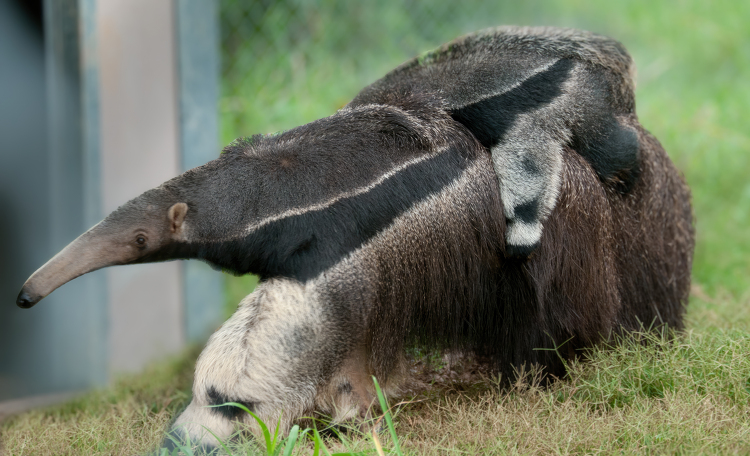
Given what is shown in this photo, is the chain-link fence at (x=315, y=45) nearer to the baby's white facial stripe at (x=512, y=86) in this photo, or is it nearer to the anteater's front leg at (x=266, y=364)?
the baby's white facial stripe at (x=512, y=86)

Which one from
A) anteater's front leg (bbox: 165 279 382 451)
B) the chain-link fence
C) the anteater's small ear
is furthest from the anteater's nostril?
the chain-link fence

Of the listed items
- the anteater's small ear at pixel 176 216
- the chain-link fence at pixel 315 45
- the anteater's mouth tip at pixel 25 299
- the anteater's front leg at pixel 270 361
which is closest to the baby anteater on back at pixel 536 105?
the anteater's front leg at pixel 270 361

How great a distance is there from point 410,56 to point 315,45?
111 cm

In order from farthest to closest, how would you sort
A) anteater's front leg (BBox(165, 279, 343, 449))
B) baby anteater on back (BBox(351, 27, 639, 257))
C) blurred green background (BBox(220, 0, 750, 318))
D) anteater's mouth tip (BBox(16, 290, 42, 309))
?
1. blurred green background (BBox(220, 0, 750, 318))
2. baby anteater on back (BBox(351, 27, 639, 257))
3. anteater's front leg (BBox(165, 279, 343, 449))
4. anteater's mouth tip (BBox(16, 290, 42, 309))

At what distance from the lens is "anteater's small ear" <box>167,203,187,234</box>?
3064 mm

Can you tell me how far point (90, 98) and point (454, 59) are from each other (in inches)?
118

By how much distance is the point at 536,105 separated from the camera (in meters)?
3.52

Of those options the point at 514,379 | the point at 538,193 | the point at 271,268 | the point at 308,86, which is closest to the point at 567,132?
the point at 538,193

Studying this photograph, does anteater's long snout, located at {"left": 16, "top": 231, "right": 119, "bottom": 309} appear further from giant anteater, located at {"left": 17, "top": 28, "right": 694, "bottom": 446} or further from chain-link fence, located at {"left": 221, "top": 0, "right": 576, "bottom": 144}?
chain-link fence, located at {"left": 221, "top": 0, "right": 576, "bottom": 144}

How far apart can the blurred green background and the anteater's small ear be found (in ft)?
13.2

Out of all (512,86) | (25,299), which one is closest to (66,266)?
(25,299)

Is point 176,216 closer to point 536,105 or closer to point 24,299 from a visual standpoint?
point 24,299

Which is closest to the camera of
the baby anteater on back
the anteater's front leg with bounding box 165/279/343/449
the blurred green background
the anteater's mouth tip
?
the anteater's mouth tip

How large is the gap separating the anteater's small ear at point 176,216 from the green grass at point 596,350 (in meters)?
0.93
